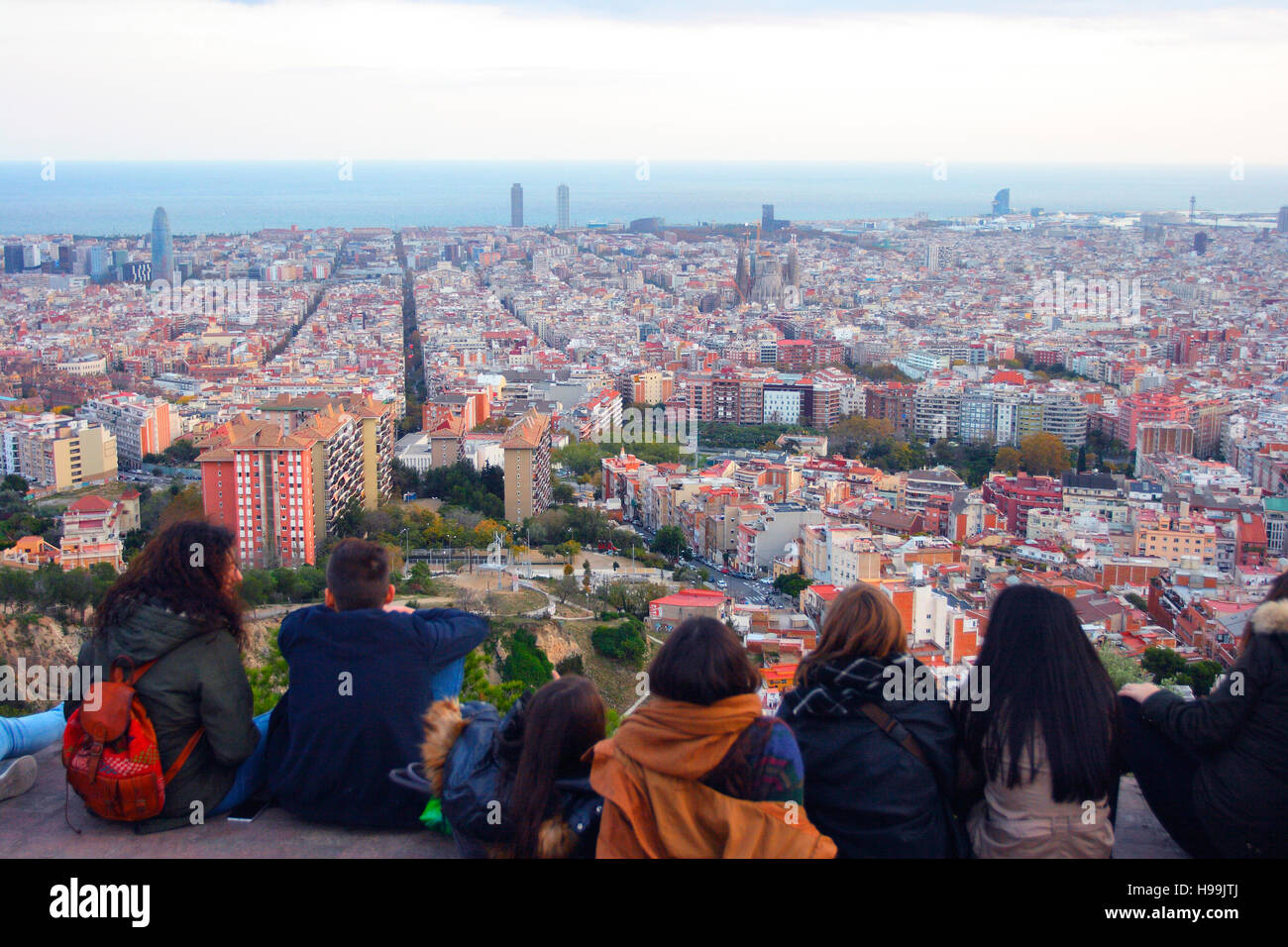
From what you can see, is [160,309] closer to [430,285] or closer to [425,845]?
[430,285]

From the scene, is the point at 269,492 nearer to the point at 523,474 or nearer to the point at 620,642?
the point at 523,474

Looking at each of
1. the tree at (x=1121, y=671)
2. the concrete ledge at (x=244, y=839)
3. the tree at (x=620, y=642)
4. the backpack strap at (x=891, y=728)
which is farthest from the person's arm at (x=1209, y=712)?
the tree at (x=620, y=642)

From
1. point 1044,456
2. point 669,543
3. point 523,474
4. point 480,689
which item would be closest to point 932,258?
point 1044,456

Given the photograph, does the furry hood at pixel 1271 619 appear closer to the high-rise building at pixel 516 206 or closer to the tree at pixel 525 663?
the tree at pixel 525 663

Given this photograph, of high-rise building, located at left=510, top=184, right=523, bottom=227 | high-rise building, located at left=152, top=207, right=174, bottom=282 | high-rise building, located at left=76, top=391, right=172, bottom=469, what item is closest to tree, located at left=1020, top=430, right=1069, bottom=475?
high-rise building, located at left=76, top=391, right=172, bottom=469
